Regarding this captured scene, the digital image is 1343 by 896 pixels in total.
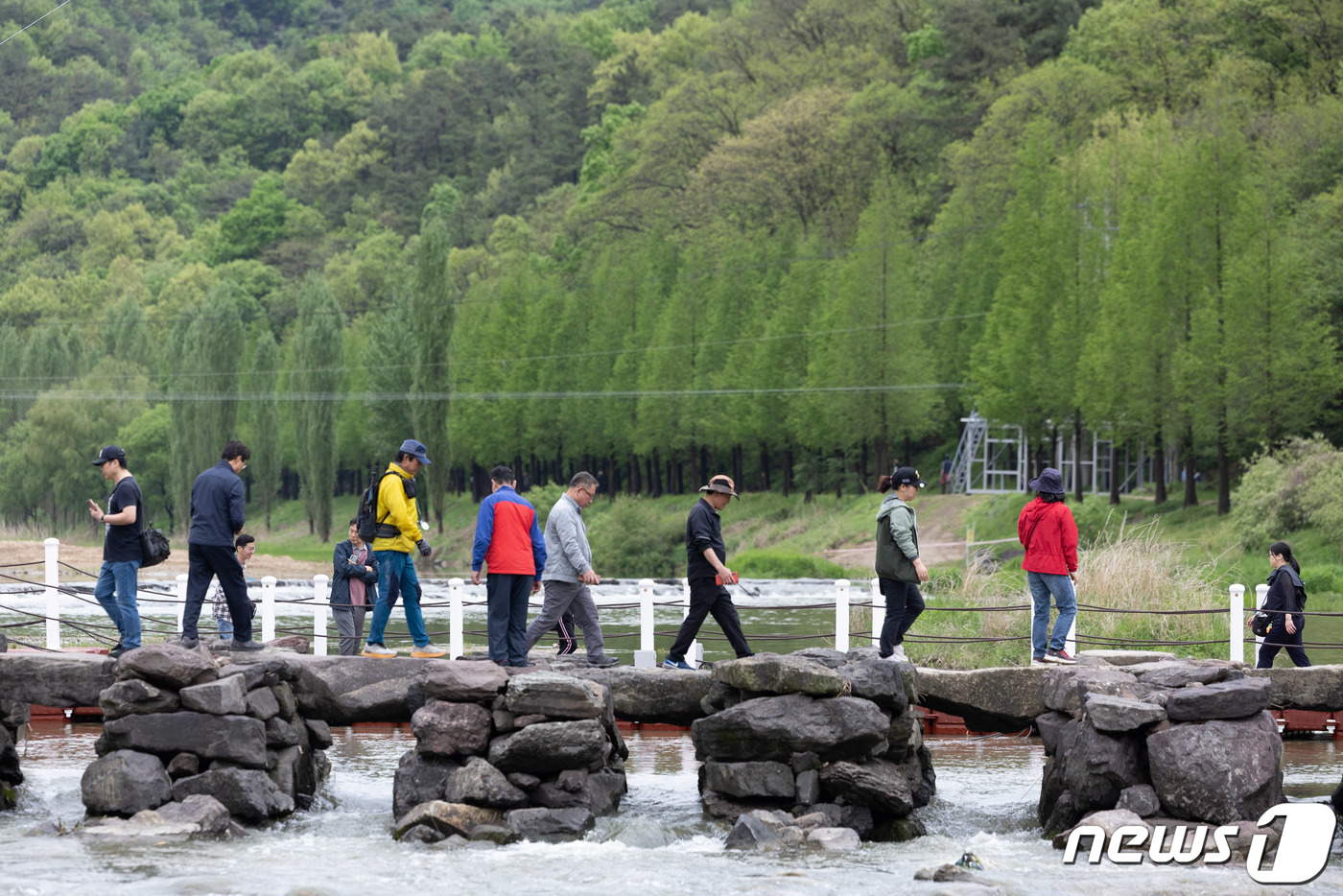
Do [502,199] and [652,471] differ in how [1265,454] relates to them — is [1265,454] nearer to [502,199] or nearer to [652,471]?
[652,471]

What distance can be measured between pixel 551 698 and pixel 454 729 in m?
0.83

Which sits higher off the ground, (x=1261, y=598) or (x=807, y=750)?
(x=1261, y=598)

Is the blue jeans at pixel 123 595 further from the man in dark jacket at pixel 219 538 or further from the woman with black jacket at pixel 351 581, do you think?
the woman with black jacket at pixel 351 581

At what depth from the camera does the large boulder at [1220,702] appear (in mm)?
11539

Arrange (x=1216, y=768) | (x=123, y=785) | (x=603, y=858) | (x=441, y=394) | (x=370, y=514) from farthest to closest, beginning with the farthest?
(x=441, y=394) < (x=370, y=514) < (x=123, y=785) < (x=1216, y=768) < (x=603, y=858)

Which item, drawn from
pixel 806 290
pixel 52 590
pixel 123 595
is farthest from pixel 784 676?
pixel 806 290

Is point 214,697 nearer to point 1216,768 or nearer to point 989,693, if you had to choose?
point 989,693

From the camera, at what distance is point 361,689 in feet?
45.3

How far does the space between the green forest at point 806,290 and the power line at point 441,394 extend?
20 centimetres

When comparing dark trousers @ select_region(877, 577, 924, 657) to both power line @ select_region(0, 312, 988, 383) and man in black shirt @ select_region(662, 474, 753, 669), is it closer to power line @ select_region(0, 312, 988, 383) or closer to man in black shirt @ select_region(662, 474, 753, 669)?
man in black shirt @ select_region(662, 474, 753, 669)

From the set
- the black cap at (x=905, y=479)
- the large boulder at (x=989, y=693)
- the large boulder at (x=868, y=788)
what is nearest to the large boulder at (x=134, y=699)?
the large boulder at (x=868, y=788)

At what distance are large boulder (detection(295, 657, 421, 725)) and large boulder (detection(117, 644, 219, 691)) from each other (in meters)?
1.50

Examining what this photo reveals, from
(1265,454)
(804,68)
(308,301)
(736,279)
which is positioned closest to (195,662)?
(1265,454)

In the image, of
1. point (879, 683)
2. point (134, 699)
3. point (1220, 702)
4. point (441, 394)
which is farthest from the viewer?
point (441, 394)
